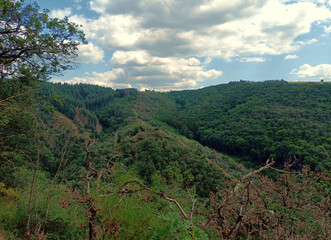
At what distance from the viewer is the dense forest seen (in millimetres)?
2717

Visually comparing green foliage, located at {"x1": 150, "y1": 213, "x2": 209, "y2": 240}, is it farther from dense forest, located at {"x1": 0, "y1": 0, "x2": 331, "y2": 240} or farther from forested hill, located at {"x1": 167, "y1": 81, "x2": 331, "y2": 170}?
forested hill, located at {"x1": 167, "y1": 81, "x2": 331, "y2": 170}

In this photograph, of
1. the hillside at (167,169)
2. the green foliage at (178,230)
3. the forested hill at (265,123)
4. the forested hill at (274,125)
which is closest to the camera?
the green foliage at (178,230)

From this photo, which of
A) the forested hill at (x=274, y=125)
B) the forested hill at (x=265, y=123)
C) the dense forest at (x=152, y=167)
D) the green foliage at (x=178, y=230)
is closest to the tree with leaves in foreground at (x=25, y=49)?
the dense forest at (x=152, y=167)

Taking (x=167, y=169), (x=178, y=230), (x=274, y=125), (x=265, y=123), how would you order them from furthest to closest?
(x=265, y=123), (x=274, y=125), (x=167, y=169), (x=178, y=230)

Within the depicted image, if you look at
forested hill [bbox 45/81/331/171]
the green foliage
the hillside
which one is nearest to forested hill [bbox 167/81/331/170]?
forested hill [bbox 45/81/331/171]

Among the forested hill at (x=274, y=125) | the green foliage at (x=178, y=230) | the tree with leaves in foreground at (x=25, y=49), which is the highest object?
the tree with leaves in foreground at (x=25, y=49)

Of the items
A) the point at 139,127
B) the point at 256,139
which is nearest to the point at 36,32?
the point at 139,127

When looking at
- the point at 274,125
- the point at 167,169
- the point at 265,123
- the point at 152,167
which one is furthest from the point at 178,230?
the point at 265,123

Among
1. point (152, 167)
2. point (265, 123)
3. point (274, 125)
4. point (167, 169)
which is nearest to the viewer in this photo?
point (167, 169)

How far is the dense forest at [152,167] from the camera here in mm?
2717

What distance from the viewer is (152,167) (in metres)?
21.4

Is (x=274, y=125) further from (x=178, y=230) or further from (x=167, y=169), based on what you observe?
(x=178, y=230)

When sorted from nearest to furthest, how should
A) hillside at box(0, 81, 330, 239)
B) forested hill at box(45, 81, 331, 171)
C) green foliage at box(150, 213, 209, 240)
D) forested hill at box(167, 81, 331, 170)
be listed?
green foliage at box(150, 213, 209, 240) < hillside at box(0, 81, 330, 239) < forested hill at box(167, 81, 331, 170) < forested hill at box(45, 81, 331, 171)

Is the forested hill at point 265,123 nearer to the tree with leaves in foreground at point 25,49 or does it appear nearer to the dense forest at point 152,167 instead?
the dense forest at point 152,167
